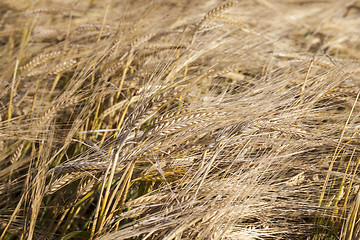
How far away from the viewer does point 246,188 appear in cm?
107

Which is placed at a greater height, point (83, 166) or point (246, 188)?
point (83, 166)

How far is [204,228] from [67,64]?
1.08 metres

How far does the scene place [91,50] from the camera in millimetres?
1563

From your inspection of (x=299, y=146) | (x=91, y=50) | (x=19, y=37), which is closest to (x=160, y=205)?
(x=299, y=146)

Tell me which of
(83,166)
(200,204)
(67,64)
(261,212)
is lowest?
(261,212)

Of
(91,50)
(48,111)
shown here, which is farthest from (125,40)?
(48,111)

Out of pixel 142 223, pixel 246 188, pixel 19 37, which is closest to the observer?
pixel 142 223

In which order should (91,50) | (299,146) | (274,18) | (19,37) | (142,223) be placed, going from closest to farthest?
(142,223)
(299,146)
(91,50)
(19,37)
(274,18)

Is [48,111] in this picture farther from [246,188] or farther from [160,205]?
[246,188]

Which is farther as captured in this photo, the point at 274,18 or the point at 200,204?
the point at 274,18

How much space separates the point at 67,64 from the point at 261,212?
1.16 m

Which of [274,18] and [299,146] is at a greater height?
[274,18]

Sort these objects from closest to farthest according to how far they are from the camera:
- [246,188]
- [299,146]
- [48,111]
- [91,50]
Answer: [246,188] < [299,146] < [48,111] < [91,50]

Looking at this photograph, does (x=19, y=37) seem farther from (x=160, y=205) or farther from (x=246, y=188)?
(x=246, y=188)
